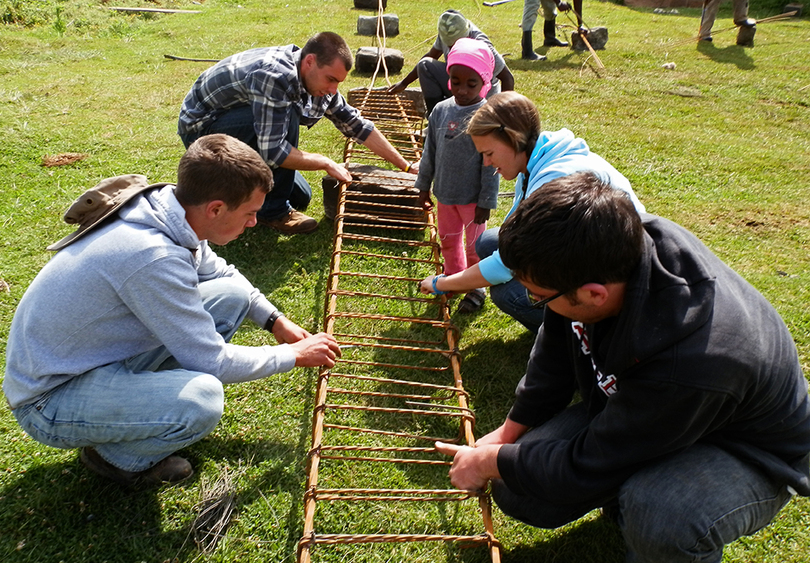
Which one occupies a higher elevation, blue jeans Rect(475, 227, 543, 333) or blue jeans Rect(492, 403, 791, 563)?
blue jeans Rect(492, 403, 791, 563)

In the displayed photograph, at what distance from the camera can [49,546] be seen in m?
2.12

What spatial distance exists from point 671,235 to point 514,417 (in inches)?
39.1

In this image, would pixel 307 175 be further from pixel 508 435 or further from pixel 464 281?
pixel 508 435

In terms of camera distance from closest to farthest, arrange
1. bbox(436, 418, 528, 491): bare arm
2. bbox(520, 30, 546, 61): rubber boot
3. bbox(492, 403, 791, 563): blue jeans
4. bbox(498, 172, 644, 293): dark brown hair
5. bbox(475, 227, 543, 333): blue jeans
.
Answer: bbox(498, 172, 644, 293): dark brown hair < bbox(492, 403, 791, 563): blue jeans < bbox(436, 418, 528, 491): bare arm < bbox(475, 227, 543, 333): blue jeans < bbox(520, 30, 546, 61): rubber boot

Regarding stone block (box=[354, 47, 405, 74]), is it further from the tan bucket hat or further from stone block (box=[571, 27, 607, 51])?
the tan bucket hat

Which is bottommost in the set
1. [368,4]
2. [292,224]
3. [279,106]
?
[292,224]

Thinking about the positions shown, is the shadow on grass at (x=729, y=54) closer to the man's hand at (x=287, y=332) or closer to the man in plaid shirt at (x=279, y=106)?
the man in plaid shirt at (x=279, y=106)

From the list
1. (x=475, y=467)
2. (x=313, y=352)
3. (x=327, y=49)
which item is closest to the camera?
(x=475, y=467)

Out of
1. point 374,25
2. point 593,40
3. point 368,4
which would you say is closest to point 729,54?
point 593,40

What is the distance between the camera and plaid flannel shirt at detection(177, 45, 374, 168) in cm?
381

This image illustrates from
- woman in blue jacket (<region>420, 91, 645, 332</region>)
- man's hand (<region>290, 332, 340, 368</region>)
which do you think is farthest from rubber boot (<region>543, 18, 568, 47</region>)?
man's hand (<region>290, 332, 340, 368</region>)

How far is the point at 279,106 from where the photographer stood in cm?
384

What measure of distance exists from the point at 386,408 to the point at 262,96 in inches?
88.8

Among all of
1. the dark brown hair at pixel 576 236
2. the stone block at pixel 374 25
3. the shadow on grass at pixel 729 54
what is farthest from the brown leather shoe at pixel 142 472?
the shadow on grass at pixel 729 54
